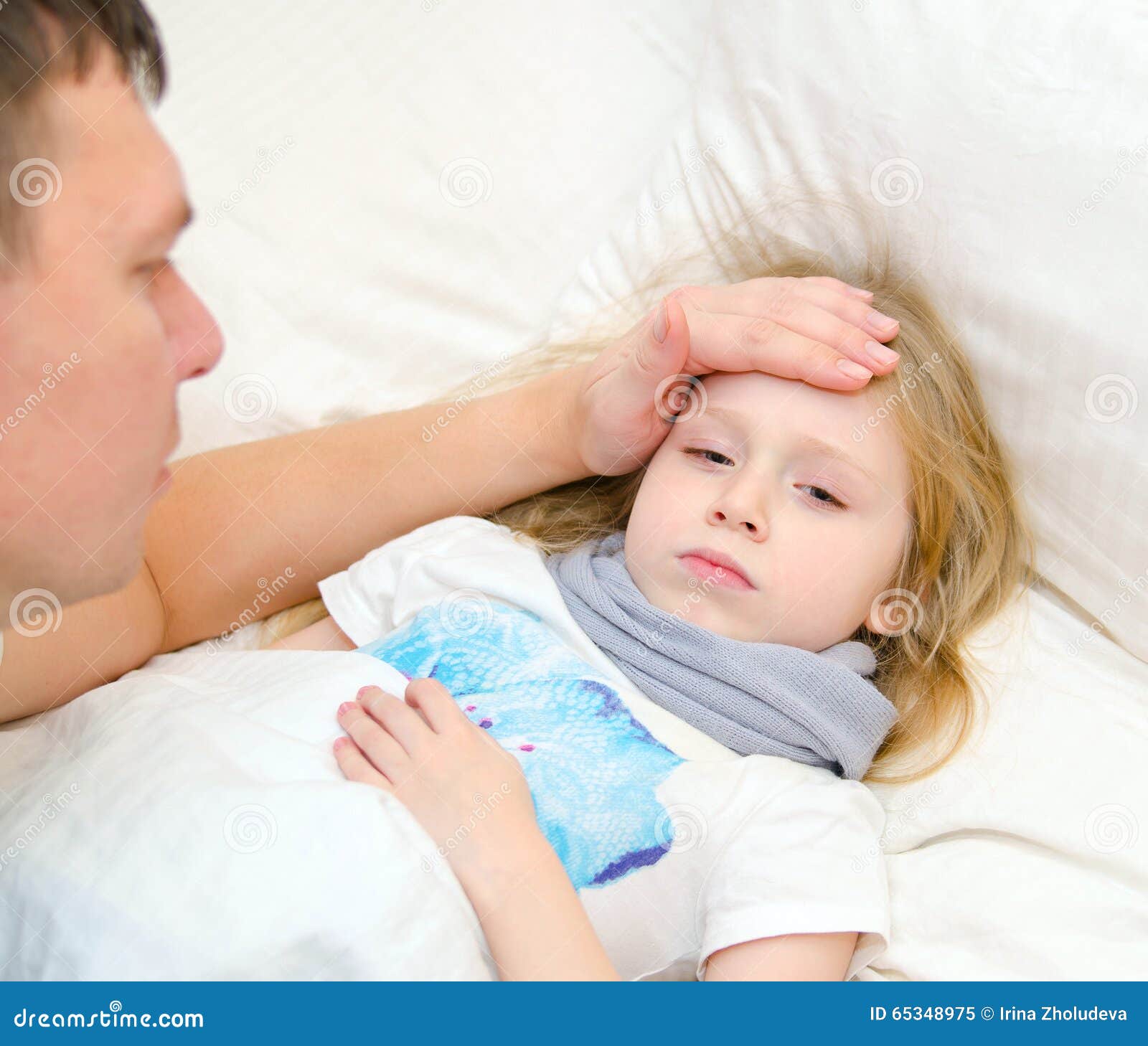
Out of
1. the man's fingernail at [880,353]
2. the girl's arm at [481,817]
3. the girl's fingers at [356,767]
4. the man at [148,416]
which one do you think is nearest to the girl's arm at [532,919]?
the girl's arm at [481,817]

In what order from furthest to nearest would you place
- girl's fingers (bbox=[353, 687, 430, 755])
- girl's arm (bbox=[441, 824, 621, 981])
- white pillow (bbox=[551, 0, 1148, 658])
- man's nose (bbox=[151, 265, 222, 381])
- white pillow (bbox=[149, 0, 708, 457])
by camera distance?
white pillow (bbox=[149, 0, 708, 457]) < white pillow (bbox=[551, 0, 1148, 658]) < girl's fingers (bbox=[353, 687, 430, 755]) < girl's arm (bbox=[441, 824, 621, 981]) < man's nose (bbox=[151, 265, 222, 381])

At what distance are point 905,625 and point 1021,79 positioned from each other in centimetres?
59

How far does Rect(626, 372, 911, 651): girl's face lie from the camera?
113cm

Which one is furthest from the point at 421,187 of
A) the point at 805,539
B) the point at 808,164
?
the point at 805,539

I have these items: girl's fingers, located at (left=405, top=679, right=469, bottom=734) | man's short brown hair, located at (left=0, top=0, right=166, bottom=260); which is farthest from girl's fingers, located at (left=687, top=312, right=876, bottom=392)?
man's short brown hair, located at (left=0, top=0, right=166, bottom=260)

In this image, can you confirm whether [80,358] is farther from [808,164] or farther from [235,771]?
[808,164]

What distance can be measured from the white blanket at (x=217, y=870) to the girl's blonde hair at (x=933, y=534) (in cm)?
39

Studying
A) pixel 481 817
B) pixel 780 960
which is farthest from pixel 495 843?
pixel 780 960

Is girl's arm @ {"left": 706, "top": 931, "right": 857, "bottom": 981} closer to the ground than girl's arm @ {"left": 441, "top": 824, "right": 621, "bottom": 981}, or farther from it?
closer to the ground

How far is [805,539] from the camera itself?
44.7 inches

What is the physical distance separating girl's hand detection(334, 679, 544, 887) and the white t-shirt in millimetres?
63

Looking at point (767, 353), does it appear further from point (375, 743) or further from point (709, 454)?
point (375, 743)

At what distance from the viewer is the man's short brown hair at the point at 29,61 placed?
63 cm

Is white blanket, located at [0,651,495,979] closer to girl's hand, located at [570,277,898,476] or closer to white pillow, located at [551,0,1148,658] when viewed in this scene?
girl's hand, located at [570,277,898,476]
